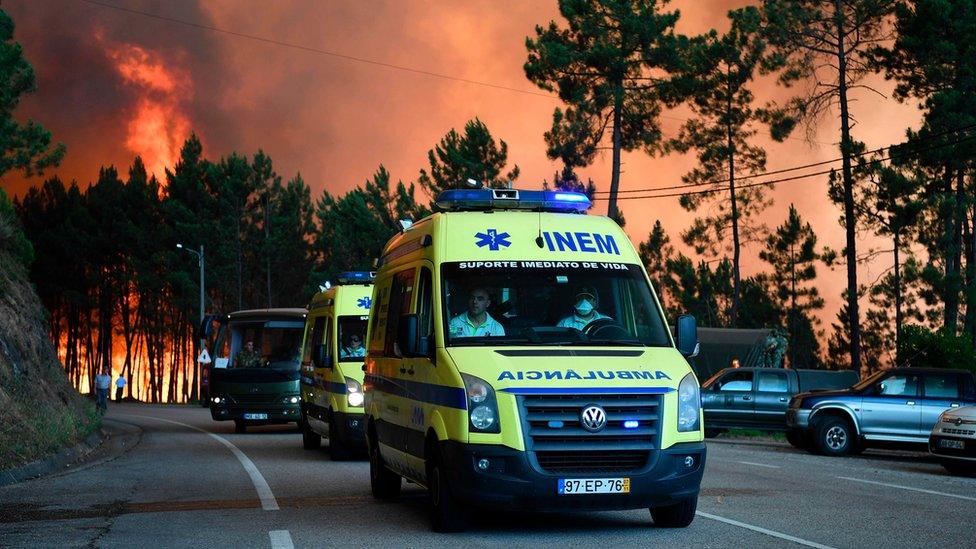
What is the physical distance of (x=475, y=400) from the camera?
31.7 ft

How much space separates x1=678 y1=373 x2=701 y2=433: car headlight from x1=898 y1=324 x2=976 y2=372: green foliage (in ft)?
75.2

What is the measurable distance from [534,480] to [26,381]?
1907 cm

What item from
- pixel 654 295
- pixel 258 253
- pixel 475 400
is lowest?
pixel 475 400

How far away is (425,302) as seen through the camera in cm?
1120

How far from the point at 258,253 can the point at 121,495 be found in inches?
2835

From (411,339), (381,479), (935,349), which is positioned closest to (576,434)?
(411,339)

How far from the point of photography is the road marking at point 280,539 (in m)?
9.74

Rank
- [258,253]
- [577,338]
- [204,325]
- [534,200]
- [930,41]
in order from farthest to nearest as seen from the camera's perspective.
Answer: [258,253] → [930,41] → [204,325] → [534,200] → [577,338]

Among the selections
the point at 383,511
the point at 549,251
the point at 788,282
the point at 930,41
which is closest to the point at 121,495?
the point at 383,511

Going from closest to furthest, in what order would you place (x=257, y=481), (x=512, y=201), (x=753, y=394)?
(x=512, y=201) < (x=257, y=481) < (x=753, y=394)

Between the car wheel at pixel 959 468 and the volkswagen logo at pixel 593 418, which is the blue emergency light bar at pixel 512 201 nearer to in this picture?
the volkswagen logo at pixel 593 418

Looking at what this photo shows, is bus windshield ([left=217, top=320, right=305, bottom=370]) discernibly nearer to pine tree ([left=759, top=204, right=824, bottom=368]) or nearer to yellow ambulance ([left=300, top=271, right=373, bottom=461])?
yellow ambulance ([left=300, top=271, right=373, bottom=461])

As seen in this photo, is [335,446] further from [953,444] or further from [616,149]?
[616,149]

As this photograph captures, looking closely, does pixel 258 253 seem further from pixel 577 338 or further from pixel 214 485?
pixel 577 338
